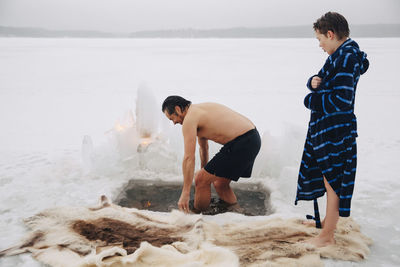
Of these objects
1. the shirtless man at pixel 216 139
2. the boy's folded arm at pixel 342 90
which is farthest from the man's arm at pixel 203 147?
the boy's folded arm at pixel 342 90

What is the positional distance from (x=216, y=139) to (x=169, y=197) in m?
0.89

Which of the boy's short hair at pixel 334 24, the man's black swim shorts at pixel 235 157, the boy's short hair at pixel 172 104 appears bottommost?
the man's black swim shorts at pixel 235 157

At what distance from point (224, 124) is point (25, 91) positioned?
936 cm

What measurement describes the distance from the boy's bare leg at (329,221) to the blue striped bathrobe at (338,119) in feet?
0.17

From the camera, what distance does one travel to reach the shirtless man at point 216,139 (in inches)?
121

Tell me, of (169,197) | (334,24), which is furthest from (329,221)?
(169,197)

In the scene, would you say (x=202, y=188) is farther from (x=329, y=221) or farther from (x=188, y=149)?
(x=329, y=221)

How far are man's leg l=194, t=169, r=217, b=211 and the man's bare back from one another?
351 millimetres

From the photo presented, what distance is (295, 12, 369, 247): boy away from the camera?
2197 millimetres

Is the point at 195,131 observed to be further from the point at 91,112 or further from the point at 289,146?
the point at 91,112

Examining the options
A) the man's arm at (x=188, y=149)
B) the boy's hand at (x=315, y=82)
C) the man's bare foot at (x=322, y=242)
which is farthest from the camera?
the man's arm at (x=188, y=149)

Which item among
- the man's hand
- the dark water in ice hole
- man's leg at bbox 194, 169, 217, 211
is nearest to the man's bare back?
man's leg at bbox 194, 169, 217, 211

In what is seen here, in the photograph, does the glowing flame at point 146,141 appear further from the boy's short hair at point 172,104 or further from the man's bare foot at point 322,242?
the man's bare foot at point 322,242

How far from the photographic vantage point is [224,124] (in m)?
3.25
